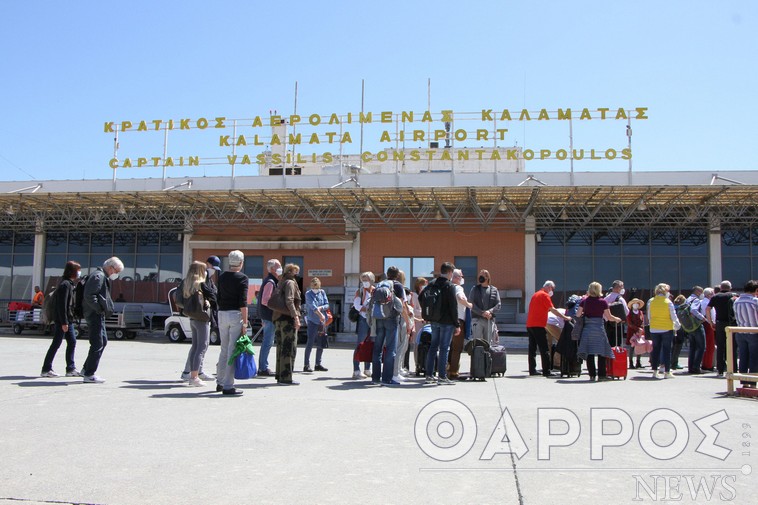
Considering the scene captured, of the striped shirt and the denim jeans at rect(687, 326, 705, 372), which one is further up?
the striped shirt

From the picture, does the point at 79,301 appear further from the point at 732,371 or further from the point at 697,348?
the point at 697,348

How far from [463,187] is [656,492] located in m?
17.2

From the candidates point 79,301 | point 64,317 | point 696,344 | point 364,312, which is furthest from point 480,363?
point 64,317

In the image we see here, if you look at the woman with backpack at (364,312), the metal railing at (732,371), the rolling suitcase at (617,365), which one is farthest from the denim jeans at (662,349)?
the woman with backpack at (364,312)

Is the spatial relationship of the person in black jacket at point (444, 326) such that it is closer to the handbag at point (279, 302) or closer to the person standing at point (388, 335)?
the person standing at point (388, 335)

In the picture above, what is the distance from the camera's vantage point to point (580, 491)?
4379mm

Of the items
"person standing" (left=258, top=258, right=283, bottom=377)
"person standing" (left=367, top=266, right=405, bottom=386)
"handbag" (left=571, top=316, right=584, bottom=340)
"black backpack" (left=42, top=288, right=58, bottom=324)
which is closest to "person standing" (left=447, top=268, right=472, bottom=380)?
"person standing" (left=367, top=266, right=405, bottom=386)

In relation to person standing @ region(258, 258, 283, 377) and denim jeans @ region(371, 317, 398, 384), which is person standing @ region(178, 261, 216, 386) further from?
denim jeans @ region(371, 317, 398, 384)

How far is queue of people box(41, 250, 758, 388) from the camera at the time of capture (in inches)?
353

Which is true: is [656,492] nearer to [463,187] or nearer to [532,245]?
[463,187]

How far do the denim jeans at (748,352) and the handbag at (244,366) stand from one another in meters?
7.22

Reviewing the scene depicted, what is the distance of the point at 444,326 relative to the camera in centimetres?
984

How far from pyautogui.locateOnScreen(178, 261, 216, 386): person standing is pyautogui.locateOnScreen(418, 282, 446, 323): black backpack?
2927 mm

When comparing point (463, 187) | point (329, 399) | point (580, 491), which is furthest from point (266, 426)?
point (463, 187)
